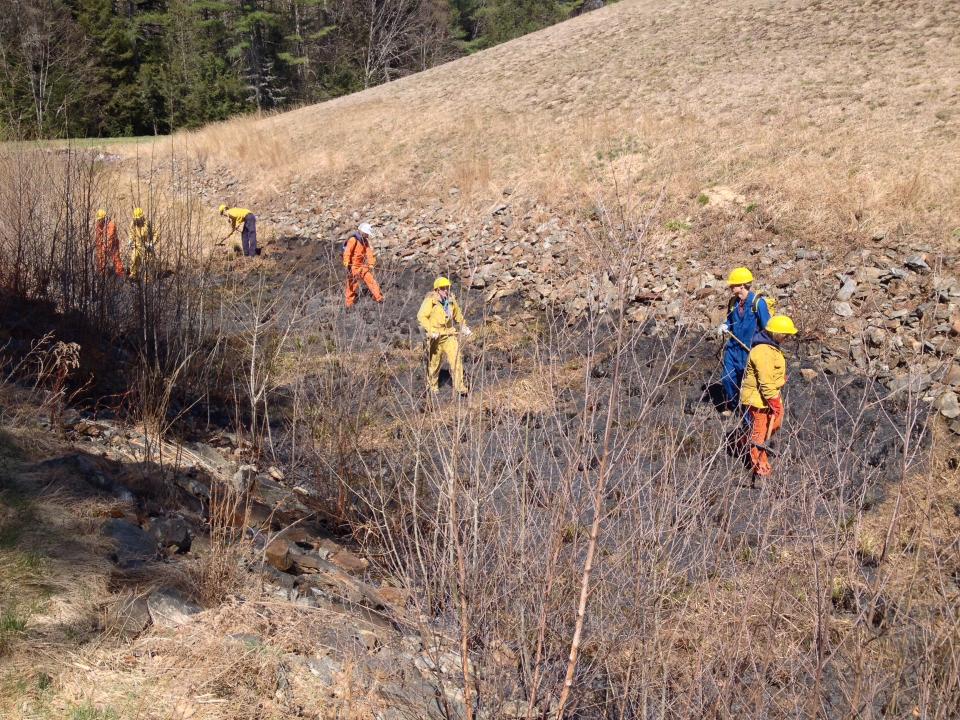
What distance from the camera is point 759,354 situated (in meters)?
6.11

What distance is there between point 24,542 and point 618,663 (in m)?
3.07

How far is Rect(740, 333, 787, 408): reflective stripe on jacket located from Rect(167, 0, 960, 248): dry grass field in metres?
2.76

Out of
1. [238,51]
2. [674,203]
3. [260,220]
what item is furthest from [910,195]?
[238,51]

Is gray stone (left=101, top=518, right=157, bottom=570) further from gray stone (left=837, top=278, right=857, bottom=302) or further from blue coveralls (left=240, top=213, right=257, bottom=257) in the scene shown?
blue coveralls (left=240, top=213, right=257, bottom=257)

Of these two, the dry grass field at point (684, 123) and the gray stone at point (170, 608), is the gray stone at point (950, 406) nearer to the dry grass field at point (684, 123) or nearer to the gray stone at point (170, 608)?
the dry grass field at point (684, 123)

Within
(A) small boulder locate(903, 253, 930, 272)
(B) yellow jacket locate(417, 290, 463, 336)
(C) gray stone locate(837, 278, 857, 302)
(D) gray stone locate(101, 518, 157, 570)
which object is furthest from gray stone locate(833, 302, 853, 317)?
(D) gray stone locate(101, 518, 157, 570)

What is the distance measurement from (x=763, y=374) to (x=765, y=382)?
0.23 feet

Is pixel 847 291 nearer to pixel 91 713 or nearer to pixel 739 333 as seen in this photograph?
pixel 739 333

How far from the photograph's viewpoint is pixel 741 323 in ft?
23.5

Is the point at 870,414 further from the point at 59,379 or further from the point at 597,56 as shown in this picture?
the point at 597,56

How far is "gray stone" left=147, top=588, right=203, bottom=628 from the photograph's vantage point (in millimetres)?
3443

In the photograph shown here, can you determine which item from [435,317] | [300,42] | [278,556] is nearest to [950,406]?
[435,317]

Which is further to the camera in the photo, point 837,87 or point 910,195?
point 837,87

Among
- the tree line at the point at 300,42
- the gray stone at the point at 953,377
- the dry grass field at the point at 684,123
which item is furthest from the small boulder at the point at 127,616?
the tree line at the point at 300,42
